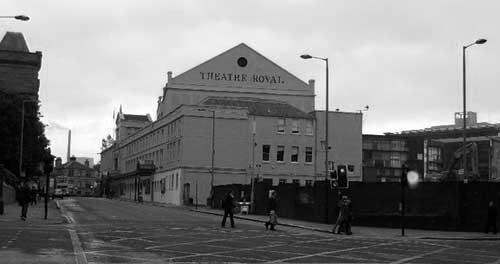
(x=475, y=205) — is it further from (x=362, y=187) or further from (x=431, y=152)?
(x=431, y=152)

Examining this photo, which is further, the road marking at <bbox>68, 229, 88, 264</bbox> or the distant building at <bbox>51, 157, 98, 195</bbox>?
the distant building at <bbox>51, 157, 98, 195</bbox>

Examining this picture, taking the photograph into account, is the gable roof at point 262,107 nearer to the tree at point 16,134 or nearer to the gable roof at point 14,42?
the tree at point 16,134

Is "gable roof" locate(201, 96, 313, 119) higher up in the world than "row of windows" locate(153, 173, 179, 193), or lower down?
higher up

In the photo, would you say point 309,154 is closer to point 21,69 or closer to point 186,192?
point 186,192

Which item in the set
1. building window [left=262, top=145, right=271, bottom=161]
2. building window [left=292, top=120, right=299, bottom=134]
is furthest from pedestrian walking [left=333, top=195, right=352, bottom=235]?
building window [left=292, top=120, right=299, bottom=134]

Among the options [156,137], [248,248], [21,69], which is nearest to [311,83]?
[156,137]

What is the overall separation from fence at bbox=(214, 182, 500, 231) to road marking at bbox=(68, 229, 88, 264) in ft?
58.8

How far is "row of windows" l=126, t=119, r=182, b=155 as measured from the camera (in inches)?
3137

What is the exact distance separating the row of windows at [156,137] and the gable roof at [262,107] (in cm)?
481

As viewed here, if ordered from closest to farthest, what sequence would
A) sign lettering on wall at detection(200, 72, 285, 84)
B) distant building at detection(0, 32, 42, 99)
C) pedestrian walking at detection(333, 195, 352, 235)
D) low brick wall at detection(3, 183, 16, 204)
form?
pedestrian walking at detection(333, 195, 352, 235), low brick wall at detection(3, 183, 16, 204), sign lettering on wall at detection(200, 72, 285, 84), distant building at detection(0, 32, 42, 99)

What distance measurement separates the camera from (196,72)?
9019 cm

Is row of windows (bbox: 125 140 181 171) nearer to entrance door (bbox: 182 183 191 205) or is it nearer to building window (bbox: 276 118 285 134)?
entrance door (bbox: 182 183 191 205)

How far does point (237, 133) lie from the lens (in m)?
78.1

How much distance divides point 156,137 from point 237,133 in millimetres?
17288
